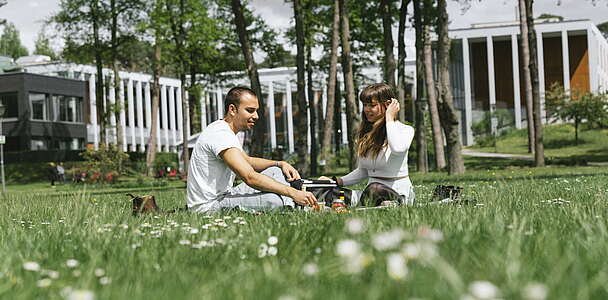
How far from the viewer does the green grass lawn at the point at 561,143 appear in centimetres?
3570

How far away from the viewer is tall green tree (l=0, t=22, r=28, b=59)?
267 feet

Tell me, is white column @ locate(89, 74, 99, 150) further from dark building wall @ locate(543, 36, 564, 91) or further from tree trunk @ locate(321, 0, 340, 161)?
dark building wall @ locate(543, 36, 564, 91)

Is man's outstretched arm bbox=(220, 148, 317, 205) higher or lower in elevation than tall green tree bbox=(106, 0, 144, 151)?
lower

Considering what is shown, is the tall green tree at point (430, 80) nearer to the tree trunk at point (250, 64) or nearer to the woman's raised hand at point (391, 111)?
the tree trunk at point (250, 64)

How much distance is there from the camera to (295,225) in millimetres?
3996

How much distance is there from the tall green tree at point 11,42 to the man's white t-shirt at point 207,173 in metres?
81.4

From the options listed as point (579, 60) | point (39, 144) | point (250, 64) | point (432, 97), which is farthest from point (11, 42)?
point (432, 97)

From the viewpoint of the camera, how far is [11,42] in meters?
83.8

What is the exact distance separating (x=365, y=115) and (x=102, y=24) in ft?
100

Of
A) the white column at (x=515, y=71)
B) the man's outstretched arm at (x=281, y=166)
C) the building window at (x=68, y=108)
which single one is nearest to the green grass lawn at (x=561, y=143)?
the white column at (x=515, y=71)

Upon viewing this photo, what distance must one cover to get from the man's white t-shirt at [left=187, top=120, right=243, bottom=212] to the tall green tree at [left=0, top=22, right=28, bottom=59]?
81423mm

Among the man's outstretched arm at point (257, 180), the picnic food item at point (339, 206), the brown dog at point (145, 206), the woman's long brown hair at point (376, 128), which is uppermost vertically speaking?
the woman's long brown hair at point (376, 128)

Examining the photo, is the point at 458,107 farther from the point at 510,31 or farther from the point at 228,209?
the point at 228,209

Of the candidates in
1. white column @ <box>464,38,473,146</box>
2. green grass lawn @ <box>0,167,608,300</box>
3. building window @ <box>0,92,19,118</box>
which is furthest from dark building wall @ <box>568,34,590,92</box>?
green grass lawn @ <box>0,167,608,300</box>
